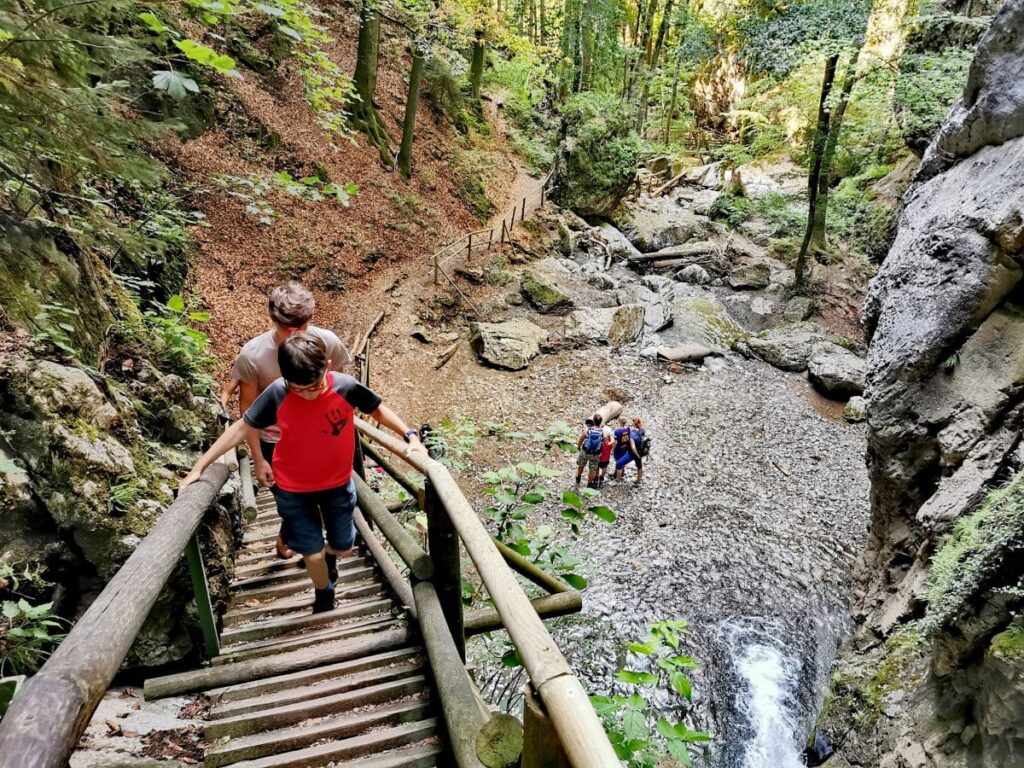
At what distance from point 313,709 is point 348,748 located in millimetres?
334

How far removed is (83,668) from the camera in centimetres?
141

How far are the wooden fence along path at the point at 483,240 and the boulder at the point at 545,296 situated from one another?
2226 millimetres

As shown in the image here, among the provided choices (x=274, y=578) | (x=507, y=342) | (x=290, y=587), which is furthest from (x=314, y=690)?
(x=507, y=342)

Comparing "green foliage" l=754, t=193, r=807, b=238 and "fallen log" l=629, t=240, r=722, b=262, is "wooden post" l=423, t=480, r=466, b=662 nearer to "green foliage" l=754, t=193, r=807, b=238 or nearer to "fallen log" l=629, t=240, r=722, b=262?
"fallen log" l=629, t=240, r=722, b=262

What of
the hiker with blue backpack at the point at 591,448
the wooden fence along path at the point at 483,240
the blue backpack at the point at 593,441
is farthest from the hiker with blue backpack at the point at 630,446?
the wooden fence along path at the point at 483,240

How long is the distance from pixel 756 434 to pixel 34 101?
13.1m

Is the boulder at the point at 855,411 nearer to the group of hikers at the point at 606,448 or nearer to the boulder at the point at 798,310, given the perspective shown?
the boulder at the point at 798,310

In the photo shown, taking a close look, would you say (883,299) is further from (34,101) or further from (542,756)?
(34,101)

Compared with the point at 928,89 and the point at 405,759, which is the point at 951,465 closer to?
the point at 405,759

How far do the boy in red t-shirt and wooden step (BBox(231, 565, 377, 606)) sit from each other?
2.18ft

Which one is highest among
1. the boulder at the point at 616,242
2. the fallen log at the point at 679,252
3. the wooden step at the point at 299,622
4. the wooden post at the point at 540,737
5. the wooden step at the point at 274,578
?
the boulder at the point at 616,242

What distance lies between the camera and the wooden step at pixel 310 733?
227 centimetres

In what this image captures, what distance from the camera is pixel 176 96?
2.56 metres

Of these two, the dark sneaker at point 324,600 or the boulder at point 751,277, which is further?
the boulder at point 751,277
